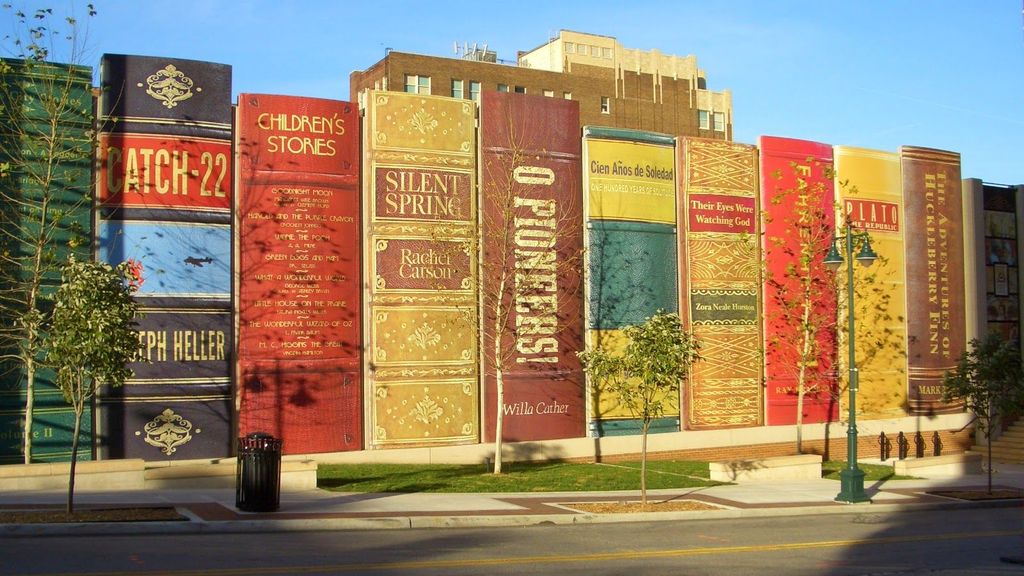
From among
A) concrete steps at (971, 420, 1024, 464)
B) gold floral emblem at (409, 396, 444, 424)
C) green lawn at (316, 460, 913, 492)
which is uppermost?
gold floral emblem at (409, 396, 444, 424)

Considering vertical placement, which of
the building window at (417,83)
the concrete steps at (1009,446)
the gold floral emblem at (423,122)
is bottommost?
the concrete steps at (1009,446)

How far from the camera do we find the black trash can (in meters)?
19.2

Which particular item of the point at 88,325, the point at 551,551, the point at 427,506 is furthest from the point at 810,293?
the point at 88,325

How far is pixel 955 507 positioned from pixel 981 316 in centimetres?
1922

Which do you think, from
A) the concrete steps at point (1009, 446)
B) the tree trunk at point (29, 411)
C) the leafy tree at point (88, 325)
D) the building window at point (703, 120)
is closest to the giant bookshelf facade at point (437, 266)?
the tree trunk at point (29, 411)

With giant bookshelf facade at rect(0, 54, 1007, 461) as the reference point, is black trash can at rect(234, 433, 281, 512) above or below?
below

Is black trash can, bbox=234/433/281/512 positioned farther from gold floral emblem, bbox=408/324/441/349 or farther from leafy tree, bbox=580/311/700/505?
gold floral emblem, bbox=408/324/441/349

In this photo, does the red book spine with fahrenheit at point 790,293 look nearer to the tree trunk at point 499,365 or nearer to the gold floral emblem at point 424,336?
the tree trunk at point 499,365

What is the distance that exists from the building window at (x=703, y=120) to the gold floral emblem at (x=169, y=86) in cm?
5970

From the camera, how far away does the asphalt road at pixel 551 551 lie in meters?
14.1

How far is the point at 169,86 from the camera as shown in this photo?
28.6 m

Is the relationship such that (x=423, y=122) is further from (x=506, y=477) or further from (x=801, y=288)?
(x=801, y=288)

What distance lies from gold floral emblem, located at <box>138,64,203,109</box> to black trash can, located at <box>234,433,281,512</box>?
12939mm

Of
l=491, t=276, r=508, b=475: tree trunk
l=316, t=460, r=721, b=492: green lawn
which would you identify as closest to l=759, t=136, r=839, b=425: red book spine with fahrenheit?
l=316, t=460, r=721, b=492: green lawn
